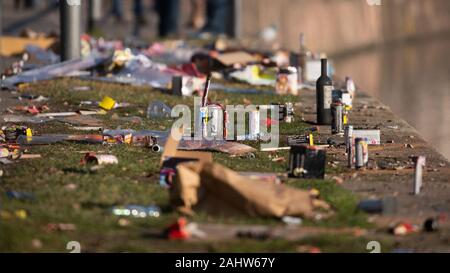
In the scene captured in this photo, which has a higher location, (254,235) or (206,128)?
(206,128)

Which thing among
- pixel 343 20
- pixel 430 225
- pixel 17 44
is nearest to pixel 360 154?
pixel 430 225

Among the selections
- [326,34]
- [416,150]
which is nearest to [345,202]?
[416,150]

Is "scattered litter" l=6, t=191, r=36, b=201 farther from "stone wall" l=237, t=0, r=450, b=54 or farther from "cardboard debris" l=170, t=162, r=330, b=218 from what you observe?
"stone wall" l=237, t=0, r=450, b=54

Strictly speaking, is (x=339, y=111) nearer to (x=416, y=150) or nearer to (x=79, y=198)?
(x=416, y=150)

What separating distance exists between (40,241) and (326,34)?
31.3 m

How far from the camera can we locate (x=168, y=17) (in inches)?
1405

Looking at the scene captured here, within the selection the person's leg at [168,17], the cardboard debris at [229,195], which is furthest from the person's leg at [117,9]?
the cardboard debris at [229,195]

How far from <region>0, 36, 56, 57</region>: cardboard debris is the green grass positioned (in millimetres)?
12746

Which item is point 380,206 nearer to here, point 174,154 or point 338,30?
point 174,154

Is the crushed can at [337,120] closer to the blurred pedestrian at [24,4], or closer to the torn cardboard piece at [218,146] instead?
the torn cardboard piece at [218,146]

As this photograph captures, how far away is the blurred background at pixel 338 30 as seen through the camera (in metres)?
30.2

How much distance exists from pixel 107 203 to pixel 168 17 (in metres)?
26.3

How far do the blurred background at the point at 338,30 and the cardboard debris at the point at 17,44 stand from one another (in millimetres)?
3396
